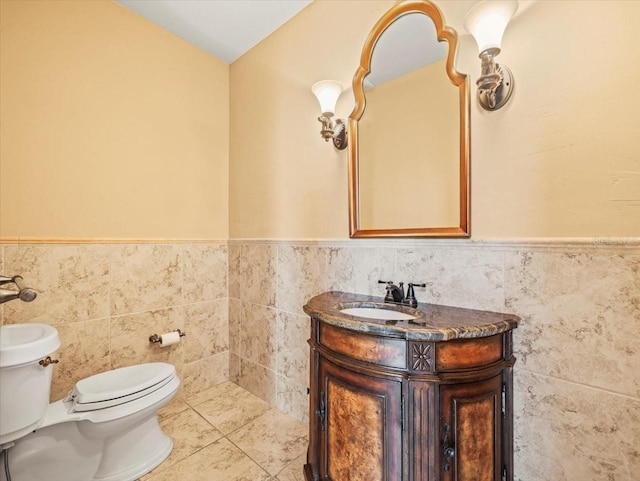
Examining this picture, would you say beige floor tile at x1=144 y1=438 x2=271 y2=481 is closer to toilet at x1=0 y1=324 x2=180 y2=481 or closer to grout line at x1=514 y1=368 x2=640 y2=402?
toilet at x1=0 y1=324 x2=180 y2=481

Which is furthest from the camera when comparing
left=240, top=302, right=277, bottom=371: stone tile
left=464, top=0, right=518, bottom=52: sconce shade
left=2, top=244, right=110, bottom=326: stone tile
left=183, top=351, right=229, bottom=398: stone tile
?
left=183, top=351, right=229, bottom=398: stone tile

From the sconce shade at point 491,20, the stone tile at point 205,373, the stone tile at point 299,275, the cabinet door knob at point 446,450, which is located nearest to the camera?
the cabinet door knob at point 446,450

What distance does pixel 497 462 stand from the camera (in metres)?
1.04

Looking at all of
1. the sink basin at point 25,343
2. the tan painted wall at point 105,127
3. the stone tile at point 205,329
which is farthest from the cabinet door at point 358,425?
the tan painted wall at point 105,127

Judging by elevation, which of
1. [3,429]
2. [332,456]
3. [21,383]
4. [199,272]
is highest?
[199,272]

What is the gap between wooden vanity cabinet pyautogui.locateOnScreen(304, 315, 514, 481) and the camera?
0.94 meters

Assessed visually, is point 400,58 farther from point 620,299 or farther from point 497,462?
point 497,462

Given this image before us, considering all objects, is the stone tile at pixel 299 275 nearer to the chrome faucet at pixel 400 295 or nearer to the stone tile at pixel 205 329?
the chrome faucet at pixel 400 295

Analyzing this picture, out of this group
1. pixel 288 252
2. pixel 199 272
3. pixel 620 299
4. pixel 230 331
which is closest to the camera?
pixel 620 299

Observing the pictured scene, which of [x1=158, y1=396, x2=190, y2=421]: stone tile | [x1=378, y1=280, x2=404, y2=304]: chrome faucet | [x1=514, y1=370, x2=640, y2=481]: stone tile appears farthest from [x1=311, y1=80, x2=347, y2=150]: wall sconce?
[x1=158, y1=396, x2=190, y2=421]: stone tile

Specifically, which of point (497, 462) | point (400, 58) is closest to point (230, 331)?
point (497, 462)

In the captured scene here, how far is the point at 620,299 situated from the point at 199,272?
7.59ft

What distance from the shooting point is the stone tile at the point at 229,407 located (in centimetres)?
189

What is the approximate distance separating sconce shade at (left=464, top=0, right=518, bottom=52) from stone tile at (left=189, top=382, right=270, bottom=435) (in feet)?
7.66
